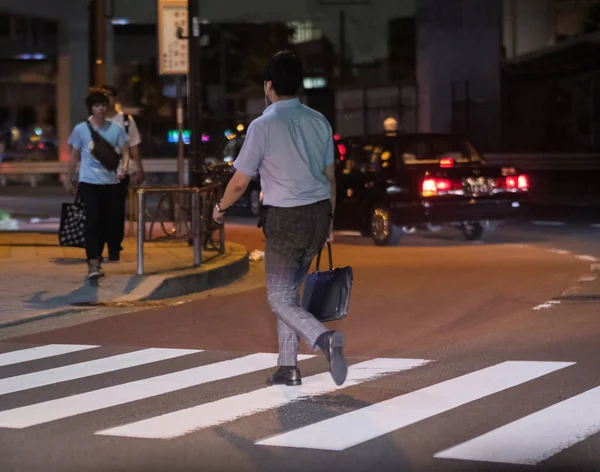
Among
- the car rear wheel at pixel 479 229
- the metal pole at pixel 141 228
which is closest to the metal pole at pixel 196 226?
the metal pole at pixel 141 228

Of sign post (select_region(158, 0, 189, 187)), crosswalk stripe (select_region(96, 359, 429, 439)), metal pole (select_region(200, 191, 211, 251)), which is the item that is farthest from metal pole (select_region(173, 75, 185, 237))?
crosswalk stripe (select_region(96, 359, 429, 439))

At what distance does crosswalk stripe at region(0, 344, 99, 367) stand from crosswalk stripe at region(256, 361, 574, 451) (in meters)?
2.95

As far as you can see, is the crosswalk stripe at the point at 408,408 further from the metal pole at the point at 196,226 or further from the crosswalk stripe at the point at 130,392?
the metal pole at the point at 196,226

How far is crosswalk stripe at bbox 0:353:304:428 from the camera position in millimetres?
6988

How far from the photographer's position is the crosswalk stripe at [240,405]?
6.57 m

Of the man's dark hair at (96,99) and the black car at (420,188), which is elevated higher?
the man's dark hair at (96,99)

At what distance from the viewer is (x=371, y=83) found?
124 feet

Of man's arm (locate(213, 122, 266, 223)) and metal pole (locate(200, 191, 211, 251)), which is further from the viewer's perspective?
metal pole (locate(200, 191, 211, 251))

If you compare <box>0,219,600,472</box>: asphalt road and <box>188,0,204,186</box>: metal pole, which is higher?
<box>188,0,204,186</box>: metal pole

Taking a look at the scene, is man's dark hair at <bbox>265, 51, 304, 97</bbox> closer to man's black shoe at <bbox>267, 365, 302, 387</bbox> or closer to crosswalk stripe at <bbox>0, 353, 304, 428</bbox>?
man's black shoe at <bbox>267, 365, 302, 387</bbox>

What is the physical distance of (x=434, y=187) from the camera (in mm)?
17156

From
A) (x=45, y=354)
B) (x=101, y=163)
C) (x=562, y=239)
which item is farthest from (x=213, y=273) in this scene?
(x=562, y=239)

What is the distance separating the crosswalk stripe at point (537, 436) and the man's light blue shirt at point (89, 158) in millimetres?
6460

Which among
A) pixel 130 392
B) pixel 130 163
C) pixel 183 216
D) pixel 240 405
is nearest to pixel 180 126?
pixel 183 216
